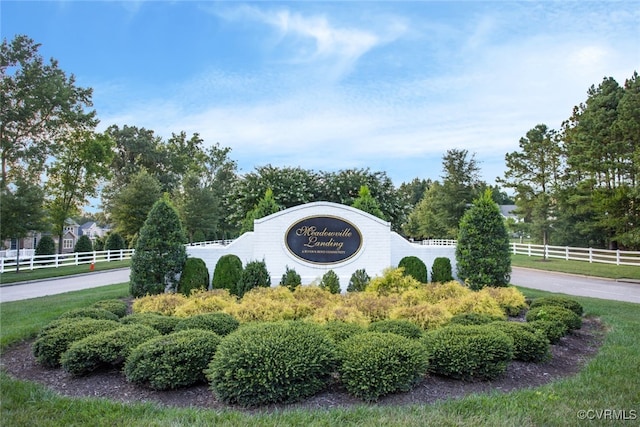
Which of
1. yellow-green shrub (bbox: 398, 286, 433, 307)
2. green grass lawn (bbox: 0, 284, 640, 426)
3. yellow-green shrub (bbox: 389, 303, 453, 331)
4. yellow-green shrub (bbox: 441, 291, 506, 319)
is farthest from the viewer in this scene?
yellow-green shrub (bbox: 398, 286, 433, 307)

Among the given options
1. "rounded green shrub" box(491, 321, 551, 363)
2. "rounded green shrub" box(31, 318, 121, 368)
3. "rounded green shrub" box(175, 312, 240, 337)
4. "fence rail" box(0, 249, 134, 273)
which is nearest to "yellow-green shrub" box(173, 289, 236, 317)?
"rounded green shrub" box(175, 312, 240, 337)

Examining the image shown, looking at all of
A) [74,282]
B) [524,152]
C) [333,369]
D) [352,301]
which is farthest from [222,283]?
[524,152]

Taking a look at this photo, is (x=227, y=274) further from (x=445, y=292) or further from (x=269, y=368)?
(x=269, y=368)

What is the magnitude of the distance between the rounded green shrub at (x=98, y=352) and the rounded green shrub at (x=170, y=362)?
37cm

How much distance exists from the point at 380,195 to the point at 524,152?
19.5 metres

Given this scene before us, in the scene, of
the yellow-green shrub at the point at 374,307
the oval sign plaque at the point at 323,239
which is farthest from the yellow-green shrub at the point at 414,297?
the oval sign plaque at the point at 323,239

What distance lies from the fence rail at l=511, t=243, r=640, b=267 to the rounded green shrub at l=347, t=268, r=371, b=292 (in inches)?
653

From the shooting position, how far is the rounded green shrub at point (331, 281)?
10.7 m

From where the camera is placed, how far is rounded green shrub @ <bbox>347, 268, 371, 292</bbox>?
11047 millimetres

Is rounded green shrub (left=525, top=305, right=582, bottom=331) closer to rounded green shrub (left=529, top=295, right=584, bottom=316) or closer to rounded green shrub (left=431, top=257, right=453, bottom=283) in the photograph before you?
rounded green shrub (left=529, top=295, right=584, bottom=316)


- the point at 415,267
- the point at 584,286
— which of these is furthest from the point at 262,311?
the point at 584,286

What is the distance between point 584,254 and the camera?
2338 cm

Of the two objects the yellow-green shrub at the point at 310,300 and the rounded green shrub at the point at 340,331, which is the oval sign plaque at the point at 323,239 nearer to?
the yellow-green shrub at the point at 310,300

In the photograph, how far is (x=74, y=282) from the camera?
17.4 meters
